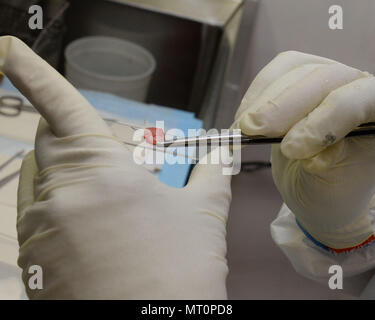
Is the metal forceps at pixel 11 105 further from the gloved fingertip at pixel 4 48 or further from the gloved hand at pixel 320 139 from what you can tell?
the gloved hand at pixel 320 139

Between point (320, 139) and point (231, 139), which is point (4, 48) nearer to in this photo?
point (231, 139)

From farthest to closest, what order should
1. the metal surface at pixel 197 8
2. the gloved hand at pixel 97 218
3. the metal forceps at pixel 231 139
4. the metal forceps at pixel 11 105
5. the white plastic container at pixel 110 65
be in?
the metal surface at pixel 197 8
the white plastic container at pixel 110 65
the metal forceps at pixel 11 105
the metal forceps at pixel 231 139
the gloved hand at pixel 97 218

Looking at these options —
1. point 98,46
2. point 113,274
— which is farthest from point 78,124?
point 98,46

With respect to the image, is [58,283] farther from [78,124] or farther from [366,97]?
[366,97]


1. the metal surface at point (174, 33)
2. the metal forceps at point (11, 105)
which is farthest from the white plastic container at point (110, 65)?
the metal forceps at point (11, 105)

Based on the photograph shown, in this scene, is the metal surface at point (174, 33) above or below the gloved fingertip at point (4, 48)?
below

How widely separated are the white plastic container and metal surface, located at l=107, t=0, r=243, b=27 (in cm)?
18

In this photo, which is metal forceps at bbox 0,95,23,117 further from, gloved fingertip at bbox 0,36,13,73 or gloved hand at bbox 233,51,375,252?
gloved hand at bbox 233,51,375,252

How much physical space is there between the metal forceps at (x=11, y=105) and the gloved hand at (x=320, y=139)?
0.77 m

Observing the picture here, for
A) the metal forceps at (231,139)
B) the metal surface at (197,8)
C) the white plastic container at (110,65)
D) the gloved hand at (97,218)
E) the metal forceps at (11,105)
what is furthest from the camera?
the metal surface at (197,8)

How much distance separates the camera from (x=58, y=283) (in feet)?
2.15

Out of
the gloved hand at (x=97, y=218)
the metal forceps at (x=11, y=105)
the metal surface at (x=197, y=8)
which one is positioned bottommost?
the metal forceps at (x=11, y=105)

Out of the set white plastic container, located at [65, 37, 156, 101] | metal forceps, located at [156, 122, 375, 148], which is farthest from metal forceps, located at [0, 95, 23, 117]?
metal forceps, located at [156, 122, 375, 148]

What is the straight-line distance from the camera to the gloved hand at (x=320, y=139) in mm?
725
